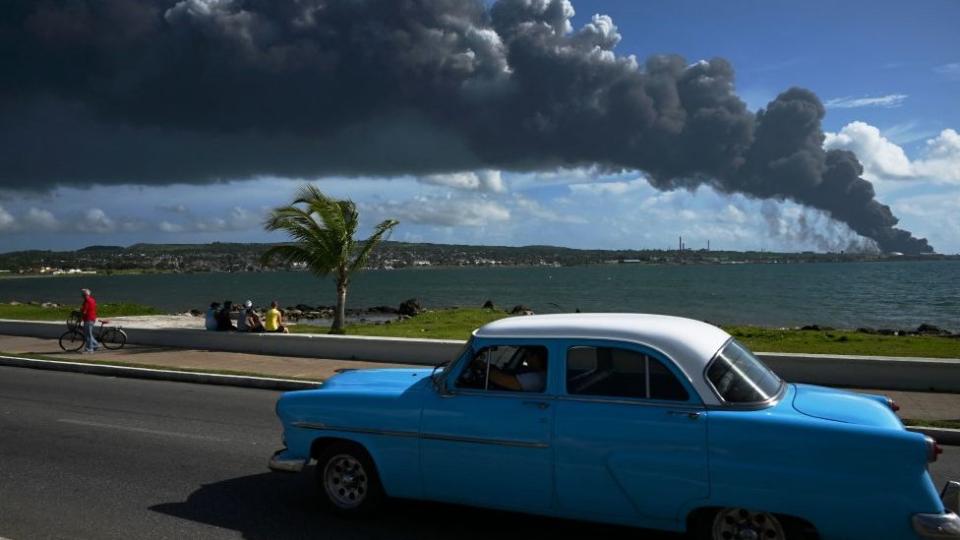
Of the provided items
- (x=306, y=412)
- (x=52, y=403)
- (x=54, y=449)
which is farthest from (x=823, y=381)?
(x=52, y=403)

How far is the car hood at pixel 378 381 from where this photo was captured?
6.02 m

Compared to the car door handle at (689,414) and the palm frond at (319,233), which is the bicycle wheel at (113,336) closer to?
the palm frond at (319,233)

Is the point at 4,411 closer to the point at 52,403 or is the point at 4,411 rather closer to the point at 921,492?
the point at 52,403

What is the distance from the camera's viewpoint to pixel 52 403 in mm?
11430

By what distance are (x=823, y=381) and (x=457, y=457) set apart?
9.42 meters

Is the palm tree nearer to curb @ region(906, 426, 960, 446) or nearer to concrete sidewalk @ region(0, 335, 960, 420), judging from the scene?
concrete sidewalk @ region(0, 335, 960, 420)

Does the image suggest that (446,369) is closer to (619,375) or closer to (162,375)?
(619,375)

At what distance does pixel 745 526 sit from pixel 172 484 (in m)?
4.99

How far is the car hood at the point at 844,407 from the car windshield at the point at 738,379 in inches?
8.6

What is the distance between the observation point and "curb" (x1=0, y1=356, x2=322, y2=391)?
13141 millimetres

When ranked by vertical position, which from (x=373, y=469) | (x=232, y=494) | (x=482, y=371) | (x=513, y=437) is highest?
(x=482, y=371)

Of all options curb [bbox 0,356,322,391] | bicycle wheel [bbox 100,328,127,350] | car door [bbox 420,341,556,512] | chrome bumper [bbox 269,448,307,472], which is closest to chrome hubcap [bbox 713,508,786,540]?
car door [bbox 420,341,556,512]

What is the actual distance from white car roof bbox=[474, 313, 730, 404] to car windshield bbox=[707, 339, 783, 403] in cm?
7

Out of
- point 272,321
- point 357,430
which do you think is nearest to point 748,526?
point 357,430
